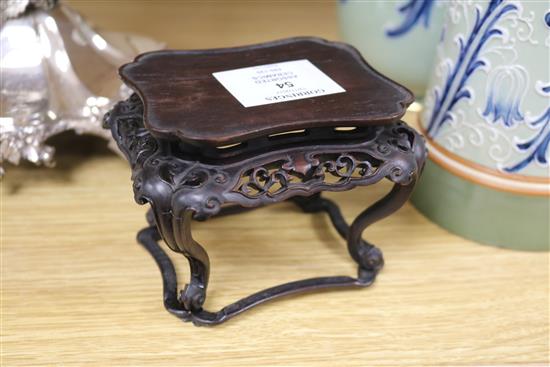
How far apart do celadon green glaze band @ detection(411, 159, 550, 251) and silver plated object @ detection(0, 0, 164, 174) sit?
372 mm

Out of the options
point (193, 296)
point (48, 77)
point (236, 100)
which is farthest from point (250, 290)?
point (48, 77)

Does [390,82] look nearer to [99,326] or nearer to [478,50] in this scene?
[478,50]

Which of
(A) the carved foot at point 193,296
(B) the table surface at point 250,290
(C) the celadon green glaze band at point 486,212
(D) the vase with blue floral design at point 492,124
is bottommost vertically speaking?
(B) the table surface at point 250,290

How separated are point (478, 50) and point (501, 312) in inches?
10.0

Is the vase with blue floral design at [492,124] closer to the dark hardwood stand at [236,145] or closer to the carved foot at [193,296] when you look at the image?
the dark hardwood stand at [236,145]

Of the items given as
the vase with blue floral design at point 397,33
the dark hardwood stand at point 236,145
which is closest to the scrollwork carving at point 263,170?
the dark hardwood stand at point 236,145

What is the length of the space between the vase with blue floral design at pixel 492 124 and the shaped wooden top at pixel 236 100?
0.38 ft

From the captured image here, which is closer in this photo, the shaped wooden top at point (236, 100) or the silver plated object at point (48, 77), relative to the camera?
the shaped wooden top at point (236, 100)

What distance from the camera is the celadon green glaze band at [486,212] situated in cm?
71

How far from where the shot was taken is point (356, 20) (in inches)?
32.2

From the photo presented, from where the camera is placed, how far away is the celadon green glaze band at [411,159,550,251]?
0.71 m

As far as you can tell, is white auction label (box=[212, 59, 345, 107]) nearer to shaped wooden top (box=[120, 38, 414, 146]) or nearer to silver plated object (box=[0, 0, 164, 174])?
shaped wooden top (box=[120, 38, 414, 146])

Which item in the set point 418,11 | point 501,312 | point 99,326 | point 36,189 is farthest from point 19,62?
point 501,312

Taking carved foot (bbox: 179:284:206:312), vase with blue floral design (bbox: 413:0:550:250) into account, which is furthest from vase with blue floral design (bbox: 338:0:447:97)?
carved foot (bbox: 179:284:206:312)
